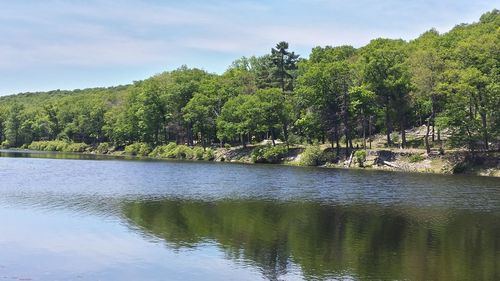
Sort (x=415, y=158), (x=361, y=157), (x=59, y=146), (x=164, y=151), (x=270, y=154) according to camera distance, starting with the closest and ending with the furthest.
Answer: (x=415, y=158) < (x=361, y=157) < (x=270, y=154) < (x=164, y=151) < (x=59, y=146)

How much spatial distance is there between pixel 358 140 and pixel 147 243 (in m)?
72.9

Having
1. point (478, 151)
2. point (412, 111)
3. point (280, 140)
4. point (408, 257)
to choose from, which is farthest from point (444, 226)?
point (280, 140)

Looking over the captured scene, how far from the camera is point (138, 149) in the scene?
4764 inches

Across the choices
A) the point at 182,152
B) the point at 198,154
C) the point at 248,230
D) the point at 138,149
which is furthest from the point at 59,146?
the point at 248,230

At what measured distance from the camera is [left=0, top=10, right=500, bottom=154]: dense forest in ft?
233

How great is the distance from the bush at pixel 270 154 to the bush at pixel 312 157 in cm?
666

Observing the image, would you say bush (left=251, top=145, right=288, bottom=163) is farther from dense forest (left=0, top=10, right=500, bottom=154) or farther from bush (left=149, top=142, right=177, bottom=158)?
bush (left=149, top=142, right=177, bottom=158)

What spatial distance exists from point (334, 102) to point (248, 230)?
60.9 metres

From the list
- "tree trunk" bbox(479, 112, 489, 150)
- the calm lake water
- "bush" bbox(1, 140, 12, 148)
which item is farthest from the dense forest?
"bush" bbox(1, 140, 12, 148)

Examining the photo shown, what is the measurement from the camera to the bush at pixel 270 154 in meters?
88.4

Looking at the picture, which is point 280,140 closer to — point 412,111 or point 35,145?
point 412,111

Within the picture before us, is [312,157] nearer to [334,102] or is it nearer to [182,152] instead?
[334,102]

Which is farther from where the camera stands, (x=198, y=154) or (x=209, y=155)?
(x=198, y=154)

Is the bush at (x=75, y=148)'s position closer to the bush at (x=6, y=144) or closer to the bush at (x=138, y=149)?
the bush at (x=138, y=149)
